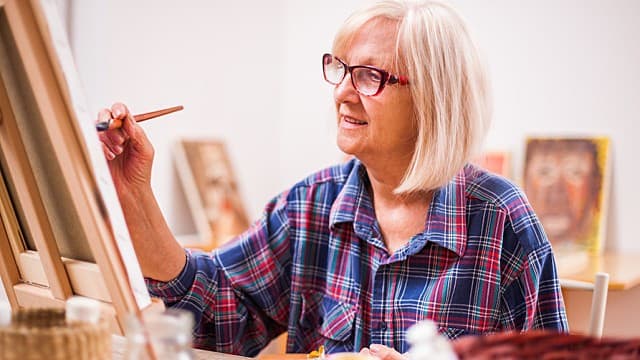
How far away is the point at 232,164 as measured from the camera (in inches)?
147

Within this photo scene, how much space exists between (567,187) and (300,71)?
1464mm

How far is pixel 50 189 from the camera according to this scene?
103cm

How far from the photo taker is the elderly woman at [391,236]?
1441 millimetres

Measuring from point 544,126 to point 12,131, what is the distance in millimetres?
2569

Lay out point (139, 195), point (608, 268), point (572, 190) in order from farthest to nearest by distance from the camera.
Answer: point (572, 190) → point (608, 268) → point (139, 195)

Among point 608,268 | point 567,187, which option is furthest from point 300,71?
point 608,268

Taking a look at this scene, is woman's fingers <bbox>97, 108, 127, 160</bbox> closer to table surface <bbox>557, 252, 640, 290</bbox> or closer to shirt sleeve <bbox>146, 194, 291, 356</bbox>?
shirt sleeve <bbox>146, 194, 291, 356</bbox>

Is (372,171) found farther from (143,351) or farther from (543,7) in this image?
(543,7)

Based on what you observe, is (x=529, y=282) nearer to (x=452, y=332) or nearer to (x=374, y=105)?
(x=452, y=332)

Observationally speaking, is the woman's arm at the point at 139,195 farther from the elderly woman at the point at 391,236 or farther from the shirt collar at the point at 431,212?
the shirt collar at the point at 431,212

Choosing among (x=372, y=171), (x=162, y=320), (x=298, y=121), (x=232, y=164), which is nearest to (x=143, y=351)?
(x=162, y=320)

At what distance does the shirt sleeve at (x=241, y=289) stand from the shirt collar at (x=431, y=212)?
129 millimetres

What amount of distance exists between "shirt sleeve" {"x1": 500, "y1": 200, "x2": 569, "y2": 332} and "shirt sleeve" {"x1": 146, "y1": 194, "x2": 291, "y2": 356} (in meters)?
0.44

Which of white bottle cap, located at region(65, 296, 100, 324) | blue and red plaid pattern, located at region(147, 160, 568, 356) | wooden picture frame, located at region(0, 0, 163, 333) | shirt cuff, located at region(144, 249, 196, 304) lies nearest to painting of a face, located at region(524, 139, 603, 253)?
blue and red plaid pattern, located at region(147, 160, 568, 356)
